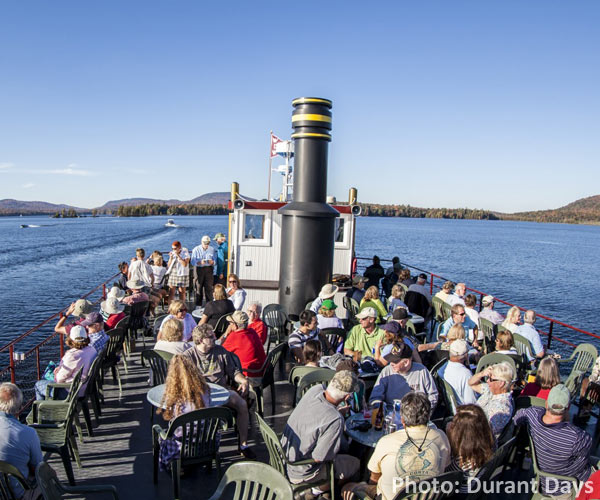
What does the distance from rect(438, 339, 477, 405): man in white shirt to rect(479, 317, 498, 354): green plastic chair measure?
2.86 meters

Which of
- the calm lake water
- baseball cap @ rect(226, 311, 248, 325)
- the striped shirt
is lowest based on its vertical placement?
the calm lake water

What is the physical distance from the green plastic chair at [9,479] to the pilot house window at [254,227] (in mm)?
8024

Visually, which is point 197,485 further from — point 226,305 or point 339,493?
point 226,305

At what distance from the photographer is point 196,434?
386 centimetres

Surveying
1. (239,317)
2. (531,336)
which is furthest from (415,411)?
(531,336)

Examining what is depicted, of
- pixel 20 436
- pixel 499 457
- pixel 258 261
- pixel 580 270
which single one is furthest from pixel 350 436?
pixel 580 270

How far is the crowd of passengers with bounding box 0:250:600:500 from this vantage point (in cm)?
324

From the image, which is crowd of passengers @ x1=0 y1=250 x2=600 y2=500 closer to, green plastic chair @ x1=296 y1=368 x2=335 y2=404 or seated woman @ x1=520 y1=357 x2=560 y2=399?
seated woman @ x1=520 y1=357 x2=560 y2=399

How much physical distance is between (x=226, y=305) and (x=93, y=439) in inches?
106

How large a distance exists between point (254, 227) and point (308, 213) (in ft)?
11.0

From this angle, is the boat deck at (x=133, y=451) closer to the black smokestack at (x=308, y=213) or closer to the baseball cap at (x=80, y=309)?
the baseball cap at (x=80, y=309)

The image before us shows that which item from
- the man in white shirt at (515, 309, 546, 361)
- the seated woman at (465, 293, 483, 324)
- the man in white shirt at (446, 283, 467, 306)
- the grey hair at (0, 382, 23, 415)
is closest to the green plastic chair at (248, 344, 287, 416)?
the grey hair at (0, 382, 23, 415)

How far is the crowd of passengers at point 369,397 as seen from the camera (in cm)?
324

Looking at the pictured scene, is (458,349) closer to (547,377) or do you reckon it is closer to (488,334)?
(547,377)
